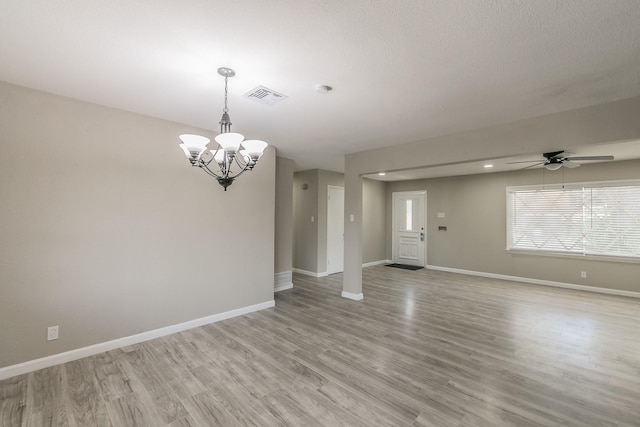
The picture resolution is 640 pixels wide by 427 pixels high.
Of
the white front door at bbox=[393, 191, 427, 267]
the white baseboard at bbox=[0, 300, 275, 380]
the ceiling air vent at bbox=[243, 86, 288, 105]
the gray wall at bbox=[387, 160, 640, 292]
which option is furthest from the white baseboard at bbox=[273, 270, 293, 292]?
the gray wall at bbox=[387, 160, 640, 292]

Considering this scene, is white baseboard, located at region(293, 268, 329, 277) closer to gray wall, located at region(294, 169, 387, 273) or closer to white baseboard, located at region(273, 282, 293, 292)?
gray wall, located at region(294, 169, 387, 273)

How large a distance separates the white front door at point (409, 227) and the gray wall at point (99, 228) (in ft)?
18.0

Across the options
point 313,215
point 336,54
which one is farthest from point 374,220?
point 336,54

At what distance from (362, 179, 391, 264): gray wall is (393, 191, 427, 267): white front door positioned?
0.33 meters

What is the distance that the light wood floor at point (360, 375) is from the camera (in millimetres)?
1971

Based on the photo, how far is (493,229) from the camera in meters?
6.48

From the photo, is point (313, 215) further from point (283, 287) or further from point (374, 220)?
point (374, 220)

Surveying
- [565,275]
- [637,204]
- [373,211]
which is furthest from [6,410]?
[637,204]

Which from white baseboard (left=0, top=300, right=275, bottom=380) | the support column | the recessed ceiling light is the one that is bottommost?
white baseboard (left=0, top=300, right=275, bottom=380)

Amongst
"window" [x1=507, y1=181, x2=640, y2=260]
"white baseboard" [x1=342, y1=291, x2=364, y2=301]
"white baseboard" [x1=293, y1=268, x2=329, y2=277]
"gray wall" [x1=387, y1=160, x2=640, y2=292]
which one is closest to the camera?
"white baseboard" [x1=342, y1=291, x2=364, y2=301]

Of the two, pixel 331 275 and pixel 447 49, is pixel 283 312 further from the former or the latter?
pixel 447 49

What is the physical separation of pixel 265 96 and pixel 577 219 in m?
6.57

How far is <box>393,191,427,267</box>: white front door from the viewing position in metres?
7.67

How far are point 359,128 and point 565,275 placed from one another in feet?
18.2
